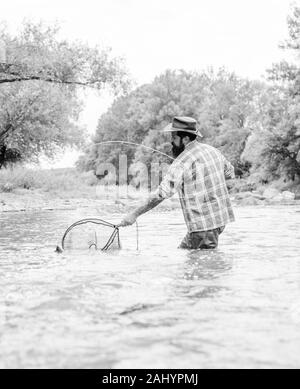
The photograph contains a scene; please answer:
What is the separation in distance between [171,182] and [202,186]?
19.7 inches

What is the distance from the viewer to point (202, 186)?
7375 millimetres

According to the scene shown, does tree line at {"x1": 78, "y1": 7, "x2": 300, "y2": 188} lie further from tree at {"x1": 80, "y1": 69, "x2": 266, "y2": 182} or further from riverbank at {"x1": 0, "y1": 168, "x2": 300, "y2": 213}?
riverbank at {"x1": 0, "y1": 168, "x2": 300, "y2": 213}

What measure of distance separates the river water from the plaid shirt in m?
0.47

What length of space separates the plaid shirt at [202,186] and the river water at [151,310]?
1.55 ft

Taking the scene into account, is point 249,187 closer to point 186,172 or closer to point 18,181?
point 18,181

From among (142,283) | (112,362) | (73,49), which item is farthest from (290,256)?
(73,49)

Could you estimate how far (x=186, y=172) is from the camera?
7.32 metres

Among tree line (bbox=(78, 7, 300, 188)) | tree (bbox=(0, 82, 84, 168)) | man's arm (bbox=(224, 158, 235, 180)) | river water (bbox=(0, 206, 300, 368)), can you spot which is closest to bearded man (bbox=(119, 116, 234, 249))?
man's arm (bbox=(224, 158, 235, 180))

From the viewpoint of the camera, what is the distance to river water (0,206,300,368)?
3191 millimetres

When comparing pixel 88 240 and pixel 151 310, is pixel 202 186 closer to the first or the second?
pixel 88 240

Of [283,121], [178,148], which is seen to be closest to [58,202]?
[283,121]

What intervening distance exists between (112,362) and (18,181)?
99.0 ft

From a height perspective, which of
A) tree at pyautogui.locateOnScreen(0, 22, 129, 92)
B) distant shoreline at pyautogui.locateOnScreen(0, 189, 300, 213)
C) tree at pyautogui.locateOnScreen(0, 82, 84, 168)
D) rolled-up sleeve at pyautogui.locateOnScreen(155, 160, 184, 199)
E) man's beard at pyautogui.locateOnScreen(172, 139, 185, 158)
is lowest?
distant shoreline at pyautogui.locateOnScreen(0, 189, 300, 213)

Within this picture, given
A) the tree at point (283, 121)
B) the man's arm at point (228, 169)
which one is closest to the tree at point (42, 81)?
the tree at point (283, 121)
